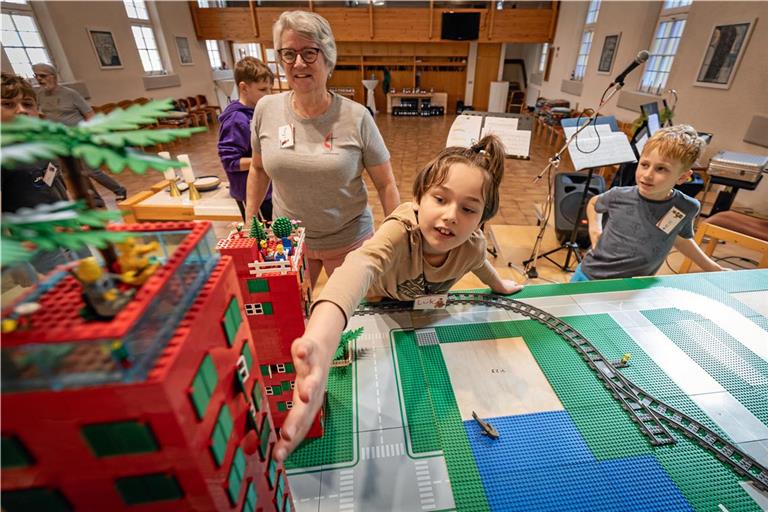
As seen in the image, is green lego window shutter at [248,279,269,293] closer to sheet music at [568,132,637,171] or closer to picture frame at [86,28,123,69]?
sheet music at [568,132,637,171]

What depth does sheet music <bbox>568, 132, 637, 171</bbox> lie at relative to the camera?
2531 mm

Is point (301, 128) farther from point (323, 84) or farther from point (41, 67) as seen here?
point (41, 67)

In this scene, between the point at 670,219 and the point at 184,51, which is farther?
the point at 184,51

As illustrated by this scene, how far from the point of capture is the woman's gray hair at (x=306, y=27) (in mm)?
1225

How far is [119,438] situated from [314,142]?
3.89 feet

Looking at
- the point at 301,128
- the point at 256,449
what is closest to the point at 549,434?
the point at 256,449

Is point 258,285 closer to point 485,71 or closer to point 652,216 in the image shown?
point 652,216

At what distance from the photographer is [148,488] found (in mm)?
397

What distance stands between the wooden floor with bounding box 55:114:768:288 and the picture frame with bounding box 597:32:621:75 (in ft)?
5.19

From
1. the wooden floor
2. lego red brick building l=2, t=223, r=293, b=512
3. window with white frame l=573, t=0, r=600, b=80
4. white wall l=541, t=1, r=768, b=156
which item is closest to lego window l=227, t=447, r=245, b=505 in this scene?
lego red brick building l=2, t=223, r=293, b=512

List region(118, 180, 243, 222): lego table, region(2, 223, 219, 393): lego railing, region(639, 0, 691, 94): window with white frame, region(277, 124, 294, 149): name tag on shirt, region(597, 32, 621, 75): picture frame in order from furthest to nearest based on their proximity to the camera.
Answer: region(597, 32, 621, 75): picture frame < region(639, 0, 691, 94): window with white frame < region(118, 180, 243, 222): lego table < region(277, 124, 294, 149): name tag on shirt < region(2, 223, 219, 393): lego railing

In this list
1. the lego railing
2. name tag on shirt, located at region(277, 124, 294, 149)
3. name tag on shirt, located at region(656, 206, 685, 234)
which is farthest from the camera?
name tag on shirt, located at region(656, 206, 685, 234)

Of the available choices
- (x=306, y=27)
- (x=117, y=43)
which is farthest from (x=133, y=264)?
(x=117, y=43)

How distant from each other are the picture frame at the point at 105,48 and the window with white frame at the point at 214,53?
11.6ft
